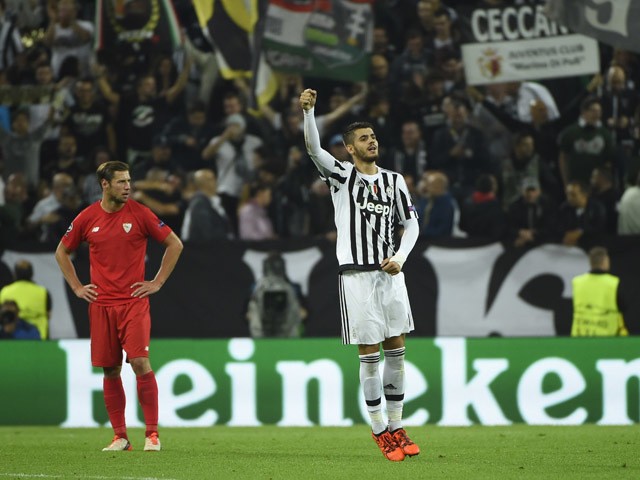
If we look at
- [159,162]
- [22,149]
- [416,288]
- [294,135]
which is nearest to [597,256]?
[416,288]

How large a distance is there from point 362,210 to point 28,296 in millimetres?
7017

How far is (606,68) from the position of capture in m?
15.0

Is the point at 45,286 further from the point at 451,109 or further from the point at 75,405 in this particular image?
the point at 451,109

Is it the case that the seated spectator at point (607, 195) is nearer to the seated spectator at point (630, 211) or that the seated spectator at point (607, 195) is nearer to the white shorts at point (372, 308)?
the seated spectator at point (630, 211)

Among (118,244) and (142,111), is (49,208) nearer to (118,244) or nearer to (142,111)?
(142,111)

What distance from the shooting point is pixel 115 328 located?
859 cm

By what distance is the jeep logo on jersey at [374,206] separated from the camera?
782 centimetres

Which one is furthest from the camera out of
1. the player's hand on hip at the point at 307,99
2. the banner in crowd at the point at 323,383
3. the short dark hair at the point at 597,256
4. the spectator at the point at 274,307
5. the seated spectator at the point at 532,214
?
the seated spectator at the point at 532,214

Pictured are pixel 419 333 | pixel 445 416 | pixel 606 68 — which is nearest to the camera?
pixel 445 416

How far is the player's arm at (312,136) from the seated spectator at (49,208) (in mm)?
7636

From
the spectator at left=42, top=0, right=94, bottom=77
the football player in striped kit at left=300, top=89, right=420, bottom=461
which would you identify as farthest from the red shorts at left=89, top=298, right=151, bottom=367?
the spectator at left=42, top=0, right=94, bottom=77

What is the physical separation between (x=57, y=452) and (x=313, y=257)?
5.94 meters

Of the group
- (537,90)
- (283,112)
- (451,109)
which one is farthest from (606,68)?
(283,112)

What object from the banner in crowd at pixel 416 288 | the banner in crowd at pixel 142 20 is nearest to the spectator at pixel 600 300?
the banner in crowd at pixel 416 288
